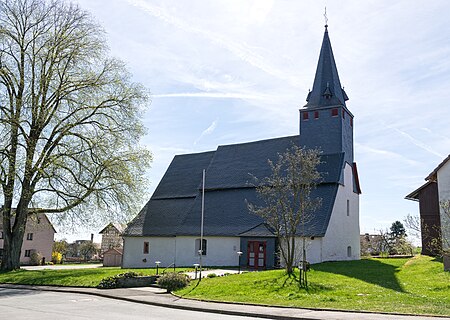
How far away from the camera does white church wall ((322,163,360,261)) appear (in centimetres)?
3244

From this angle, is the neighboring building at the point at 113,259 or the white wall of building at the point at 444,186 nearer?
the white wall of building at the point at 444,186

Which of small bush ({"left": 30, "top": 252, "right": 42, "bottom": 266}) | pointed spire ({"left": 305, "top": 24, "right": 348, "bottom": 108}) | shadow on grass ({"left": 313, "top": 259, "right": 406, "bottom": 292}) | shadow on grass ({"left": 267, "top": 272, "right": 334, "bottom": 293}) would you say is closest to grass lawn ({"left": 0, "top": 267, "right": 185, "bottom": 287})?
shadow on grass ({"left": 267, "top": 272, "right": 334, "bottom": 293})

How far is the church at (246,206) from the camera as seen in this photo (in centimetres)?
3275

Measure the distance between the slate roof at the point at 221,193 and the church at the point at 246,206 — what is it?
0.07 m

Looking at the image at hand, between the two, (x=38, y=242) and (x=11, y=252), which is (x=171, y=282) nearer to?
(x=11, y=252)

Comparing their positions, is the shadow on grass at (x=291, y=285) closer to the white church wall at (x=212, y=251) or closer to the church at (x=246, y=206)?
the church at (x=246, y=206)

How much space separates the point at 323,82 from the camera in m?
39.1

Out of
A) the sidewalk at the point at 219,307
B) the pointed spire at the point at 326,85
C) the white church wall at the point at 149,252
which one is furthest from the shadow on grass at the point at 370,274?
the pointed spire at the point at 326,85

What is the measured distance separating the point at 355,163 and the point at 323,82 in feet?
25.3

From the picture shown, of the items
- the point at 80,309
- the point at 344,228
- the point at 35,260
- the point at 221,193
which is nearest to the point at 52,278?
the point at 80,309

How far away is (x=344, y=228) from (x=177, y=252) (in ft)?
45.2

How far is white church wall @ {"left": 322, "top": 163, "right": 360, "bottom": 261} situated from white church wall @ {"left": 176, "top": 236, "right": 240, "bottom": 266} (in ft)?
22.5

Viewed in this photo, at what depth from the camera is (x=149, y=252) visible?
3912 cm

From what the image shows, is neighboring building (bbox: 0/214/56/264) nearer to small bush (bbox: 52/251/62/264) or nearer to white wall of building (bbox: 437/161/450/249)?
small bush (bbox: 52/251/62/264)
